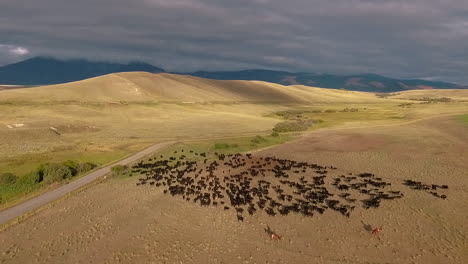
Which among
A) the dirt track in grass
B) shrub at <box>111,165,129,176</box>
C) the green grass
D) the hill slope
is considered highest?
the hill slope

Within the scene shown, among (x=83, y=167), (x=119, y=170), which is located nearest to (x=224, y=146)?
(x=119, y=170)

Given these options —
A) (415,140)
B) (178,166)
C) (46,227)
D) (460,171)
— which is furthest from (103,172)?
(415,140)

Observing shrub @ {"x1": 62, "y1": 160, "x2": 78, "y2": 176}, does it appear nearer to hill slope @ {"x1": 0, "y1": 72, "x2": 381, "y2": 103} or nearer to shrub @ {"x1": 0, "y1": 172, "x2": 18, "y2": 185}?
shrub @ {"x1": 0, "y1": 172, "x2": 18, "y2": 185}

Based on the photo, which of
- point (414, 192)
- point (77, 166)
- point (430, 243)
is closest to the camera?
point (430, 243)

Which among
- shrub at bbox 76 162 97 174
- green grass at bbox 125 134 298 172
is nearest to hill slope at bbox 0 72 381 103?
green grass at bbox 125 134 298 172

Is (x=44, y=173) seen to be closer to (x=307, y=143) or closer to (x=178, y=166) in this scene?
(x=178, y=166)

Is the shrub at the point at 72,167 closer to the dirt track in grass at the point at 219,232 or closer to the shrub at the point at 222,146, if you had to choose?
the dirt track in grass at the point at 219,232

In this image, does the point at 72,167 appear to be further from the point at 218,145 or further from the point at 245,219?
the point at 245,219
